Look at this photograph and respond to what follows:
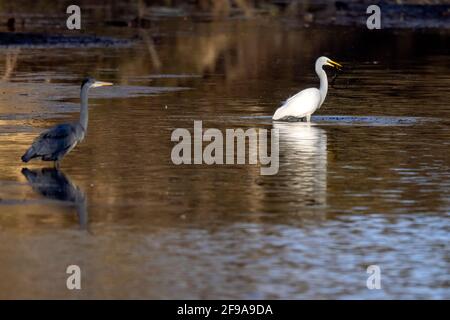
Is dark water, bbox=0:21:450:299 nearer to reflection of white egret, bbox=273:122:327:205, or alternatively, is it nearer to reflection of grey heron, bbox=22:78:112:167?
reflection of white egret, bbox=273:122:327:205

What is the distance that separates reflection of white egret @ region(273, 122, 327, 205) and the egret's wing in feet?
8.51

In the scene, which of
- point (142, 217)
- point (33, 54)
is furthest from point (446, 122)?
point (33, 54)

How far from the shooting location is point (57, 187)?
15.5 m

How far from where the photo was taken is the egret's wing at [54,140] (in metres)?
16.6

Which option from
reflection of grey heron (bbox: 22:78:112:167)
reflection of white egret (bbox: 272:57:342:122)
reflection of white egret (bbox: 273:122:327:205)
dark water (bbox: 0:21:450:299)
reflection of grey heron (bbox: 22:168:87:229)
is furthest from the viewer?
reflection of white egret (bbox: 272:57:342:122)

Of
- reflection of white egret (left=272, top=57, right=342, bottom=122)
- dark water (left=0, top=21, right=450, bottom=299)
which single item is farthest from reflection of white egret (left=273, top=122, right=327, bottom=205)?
reflection of white egret (left=272, top=57, right=342, bottom=122)

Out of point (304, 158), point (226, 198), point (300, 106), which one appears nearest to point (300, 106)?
point (300, 106)

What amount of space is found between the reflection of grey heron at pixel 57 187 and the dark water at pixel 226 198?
1.3 inches

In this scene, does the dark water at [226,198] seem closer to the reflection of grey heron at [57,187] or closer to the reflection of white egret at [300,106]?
the reflection of grey heron at [57,187]

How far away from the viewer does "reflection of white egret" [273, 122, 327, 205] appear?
1559 centimetres

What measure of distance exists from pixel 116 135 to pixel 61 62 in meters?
14.7

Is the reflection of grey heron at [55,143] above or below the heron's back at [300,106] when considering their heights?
below

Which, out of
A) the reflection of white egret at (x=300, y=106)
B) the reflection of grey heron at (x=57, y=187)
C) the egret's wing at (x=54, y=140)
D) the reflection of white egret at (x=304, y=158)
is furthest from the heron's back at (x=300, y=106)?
the reflection of grey heron at (x=57, y=187)

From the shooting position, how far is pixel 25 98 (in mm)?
25469
